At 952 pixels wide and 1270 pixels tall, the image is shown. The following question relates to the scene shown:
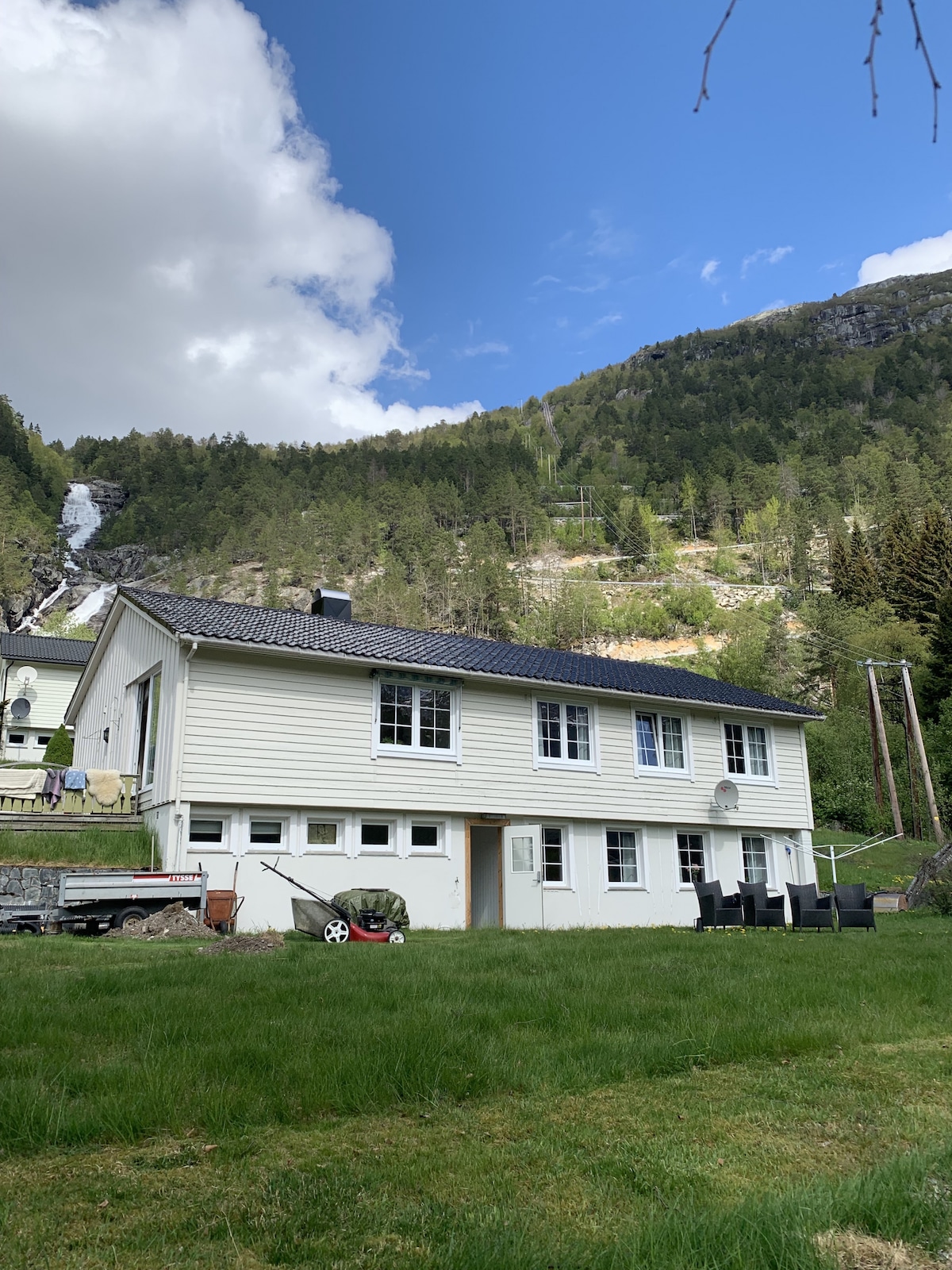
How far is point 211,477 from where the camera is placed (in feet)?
440

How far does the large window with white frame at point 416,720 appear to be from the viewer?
19.1m

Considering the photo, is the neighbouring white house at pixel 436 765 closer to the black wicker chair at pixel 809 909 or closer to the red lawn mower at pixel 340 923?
the red lawn mower at pixel 340 923

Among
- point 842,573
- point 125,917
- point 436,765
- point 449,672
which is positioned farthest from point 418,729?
point 842,573

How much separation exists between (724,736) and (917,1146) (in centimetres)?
2038

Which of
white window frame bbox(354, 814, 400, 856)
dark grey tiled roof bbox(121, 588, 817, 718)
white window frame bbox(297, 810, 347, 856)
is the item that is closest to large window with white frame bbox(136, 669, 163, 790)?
dark grey tiled roof bbox(121, 588, 817, 718)

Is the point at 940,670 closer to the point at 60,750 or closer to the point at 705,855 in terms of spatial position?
the point at 705,855

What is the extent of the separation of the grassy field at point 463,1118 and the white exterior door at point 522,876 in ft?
38.1

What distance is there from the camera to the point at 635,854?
22.1 meters

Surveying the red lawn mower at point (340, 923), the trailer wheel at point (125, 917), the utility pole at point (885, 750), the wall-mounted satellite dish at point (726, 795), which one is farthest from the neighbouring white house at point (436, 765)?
the utility pole at point (885, 750)

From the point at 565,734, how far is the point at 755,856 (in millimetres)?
6787

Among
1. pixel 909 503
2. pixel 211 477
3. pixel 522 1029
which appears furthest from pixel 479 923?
pixel 211 477

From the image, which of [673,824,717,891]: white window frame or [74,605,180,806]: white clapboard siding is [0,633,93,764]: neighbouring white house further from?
[673,824,717,891]: white window frame

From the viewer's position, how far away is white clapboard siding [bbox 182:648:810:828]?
17094 millimetres

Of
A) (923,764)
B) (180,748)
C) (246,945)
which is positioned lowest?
(246,945)
